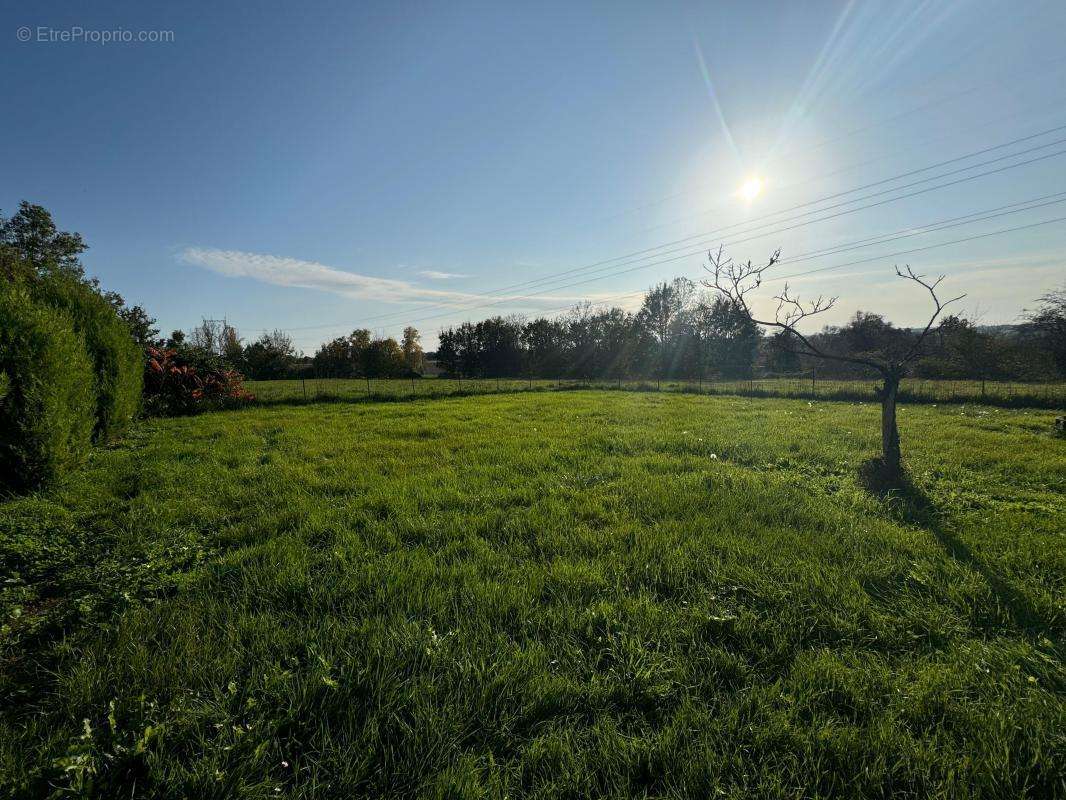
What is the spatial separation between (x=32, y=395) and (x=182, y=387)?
1052 cm

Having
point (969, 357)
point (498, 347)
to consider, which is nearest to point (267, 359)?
point (498, 347)

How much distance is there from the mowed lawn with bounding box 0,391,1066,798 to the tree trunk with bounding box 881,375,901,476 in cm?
56

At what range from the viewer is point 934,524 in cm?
428

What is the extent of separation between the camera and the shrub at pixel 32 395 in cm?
541

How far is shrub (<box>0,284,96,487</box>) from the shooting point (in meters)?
5.41

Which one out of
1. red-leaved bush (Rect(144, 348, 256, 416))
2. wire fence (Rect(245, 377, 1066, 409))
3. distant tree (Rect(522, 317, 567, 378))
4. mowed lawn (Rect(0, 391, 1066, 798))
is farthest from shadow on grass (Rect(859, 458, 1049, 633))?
distant tree (Rect(522, 317, 567, 378))

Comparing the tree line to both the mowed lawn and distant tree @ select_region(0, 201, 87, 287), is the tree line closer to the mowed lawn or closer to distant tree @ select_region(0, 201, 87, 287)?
the mowed lawn

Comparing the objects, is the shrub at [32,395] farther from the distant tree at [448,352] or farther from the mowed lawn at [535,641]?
the distant tree at [448,352]

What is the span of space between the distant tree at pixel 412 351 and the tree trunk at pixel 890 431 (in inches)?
2123

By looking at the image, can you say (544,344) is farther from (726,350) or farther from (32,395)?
(32,395)

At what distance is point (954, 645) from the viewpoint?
98.0 inches

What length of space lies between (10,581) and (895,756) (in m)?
5.84

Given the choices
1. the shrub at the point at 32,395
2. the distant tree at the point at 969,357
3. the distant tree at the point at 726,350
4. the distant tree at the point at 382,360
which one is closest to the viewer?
the shrub at the point at 32,395

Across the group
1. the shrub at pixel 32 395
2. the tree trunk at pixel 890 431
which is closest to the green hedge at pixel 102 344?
the shrub at pixel 32 395
